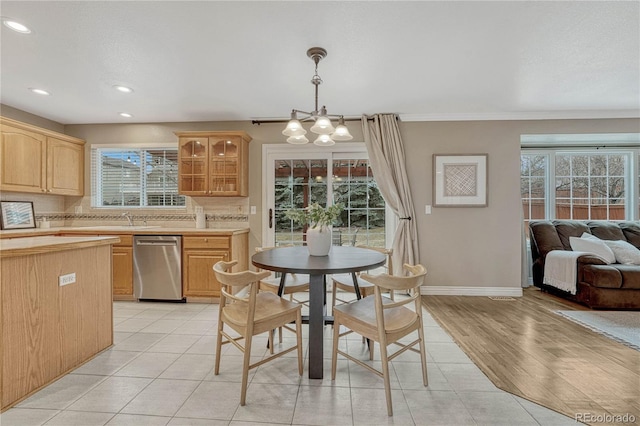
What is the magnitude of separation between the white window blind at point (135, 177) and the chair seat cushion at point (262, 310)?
285 centimetres

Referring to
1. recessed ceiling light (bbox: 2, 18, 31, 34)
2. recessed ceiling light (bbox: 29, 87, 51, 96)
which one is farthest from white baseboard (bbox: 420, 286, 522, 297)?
recessed ceiling light (bbox: 29, 87, 51, 96)

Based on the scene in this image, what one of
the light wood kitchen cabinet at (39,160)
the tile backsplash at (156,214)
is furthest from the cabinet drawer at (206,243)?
the light wood kitchen cabinet at (39,160)

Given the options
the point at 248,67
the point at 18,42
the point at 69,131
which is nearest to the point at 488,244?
the point at 248,67

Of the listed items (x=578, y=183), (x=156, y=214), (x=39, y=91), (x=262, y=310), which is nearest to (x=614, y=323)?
(x=578, y=183)

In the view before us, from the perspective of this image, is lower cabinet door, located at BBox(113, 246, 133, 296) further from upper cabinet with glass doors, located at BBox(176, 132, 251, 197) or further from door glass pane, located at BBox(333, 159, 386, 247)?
door glass pane, located at BBox(333, 159, 386, 247)

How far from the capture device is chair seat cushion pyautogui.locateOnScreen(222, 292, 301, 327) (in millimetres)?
1790

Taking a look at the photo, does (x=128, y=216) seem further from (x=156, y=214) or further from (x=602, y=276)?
(x=602, y=276)

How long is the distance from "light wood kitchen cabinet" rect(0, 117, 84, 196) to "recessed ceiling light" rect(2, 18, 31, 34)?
170 cm

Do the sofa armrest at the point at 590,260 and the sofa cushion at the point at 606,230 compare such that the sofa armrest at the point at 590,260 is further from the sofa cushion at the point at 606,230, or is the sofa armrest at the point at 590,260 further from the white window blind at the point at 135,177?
the white window blind at the point at 135,177

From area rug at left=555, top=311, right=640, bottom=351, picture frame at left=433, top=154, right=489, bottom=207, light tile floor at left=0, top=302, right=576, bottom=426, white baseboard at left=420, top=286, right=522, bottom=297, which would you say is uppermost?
picture frame at left=433, top=154, right=489, bottom=207

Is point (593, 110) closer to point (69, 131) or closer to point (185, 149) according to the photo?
point (185, 149)

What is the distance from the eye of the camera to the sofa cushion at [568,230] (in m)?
4.03

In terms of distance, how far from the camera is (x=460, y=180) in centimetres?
394

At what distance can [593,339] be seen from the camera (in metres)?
2.55
